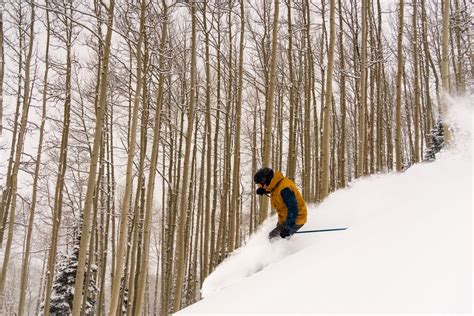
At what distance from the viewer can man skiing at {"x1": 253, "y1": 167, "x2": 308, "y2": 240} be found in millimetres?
5199

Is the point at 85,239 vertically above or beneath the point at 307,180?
beneath

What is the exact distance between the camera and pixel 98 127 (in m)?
6.82

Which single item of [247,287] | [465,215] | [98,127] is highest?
[98,127]

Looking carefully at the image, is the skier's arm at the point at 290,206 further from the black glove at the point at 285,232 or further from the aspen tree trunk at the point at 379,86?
the aspen tree trunk at the point at 379,86

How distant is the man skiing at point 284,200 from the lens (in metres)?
5.20

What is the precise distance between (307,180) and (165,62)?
5.13 m

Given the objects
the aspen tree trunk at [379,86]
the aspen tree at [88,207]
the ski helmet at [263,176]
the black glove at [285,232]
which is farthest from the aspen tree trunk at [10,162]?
the aspen tree trunk at [379,86]

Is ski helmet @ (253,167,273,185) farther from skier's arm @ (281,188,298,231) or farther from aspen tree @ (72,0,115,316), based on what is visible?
aspen tree @ (72,0,115,316)

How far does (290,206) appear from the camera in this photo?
5219 millimetres

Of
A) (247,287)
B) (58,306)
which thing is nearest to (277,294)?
(247,287)

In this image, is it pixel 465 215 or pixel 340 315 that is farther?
pixel 465 215

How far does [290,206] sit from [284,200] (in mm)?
117

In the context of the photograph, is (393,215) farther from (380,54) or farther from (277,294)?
(380,54)

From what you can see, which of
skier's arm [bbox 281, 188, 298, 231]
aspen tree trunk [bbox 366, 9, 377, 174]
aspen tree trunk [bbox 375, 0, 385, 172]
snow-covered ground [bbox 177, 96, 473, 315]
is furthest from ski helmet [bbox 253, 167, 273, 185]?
aspen tree trunk [bbox 375, 0, 385, 172]
